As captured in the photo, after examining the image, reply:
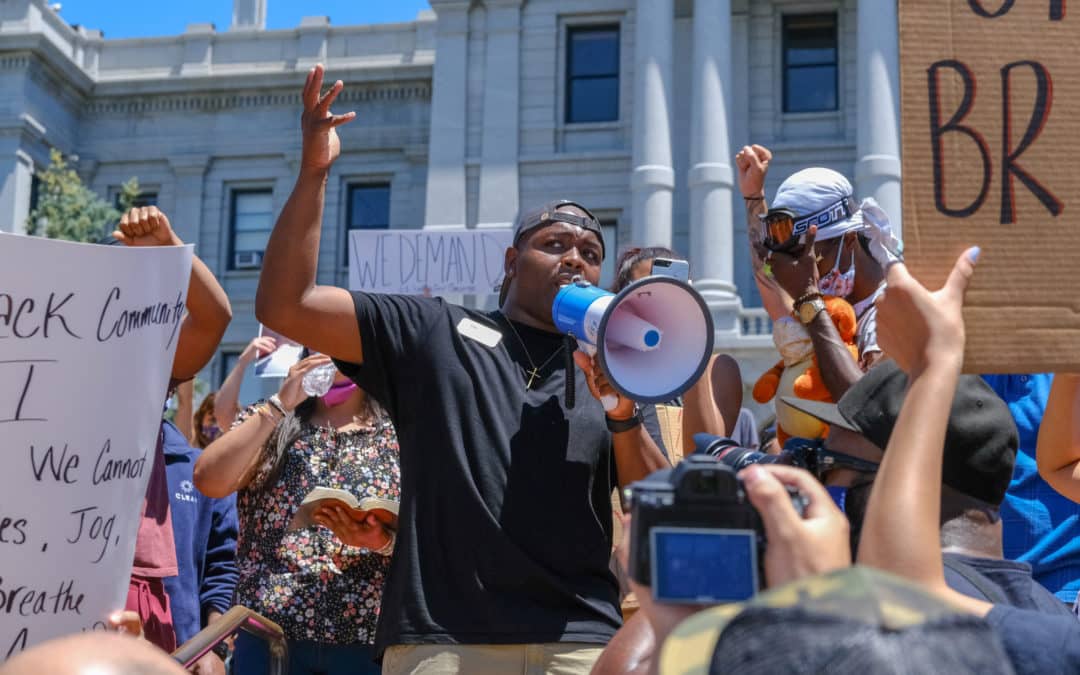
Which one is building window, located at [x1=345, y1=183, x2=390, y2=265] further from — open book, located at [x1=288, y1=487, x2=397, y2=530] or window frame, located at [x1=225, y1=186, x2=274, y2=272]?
open book, located at [x1=288, y1=487, x2=397, y2=530]

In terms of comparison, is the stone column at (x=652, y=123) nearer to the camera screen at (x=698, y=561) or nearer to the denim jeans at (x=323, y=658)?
the denim jeans at (x=323, y=658)

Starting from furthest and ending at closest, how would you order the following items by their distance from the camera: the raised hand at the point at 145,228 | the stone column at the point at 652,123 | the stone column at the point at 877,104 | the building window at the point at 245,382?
the building window at the point at 245,382 → the stone column at the point at 652,123 → the stone column at the point at 877,104 → the raised hand at the point at 145,228

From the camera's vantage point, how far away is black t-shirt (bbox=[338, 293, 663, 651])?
2955mm

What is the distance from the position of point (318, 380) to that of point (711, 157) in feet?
65.1

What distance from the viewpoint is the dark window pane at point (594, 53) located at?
25.7m

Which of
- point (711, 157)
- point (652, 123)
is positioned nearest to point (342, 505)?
point (711, 157)

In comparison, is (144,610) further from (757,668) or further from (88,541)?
(757,668)

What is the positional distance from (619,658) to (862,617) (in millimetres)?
909

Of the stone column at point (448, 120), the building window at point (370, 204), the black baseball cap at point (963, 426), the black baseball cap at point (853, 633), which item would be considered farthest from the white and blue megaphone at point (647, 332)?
the building window at point (370, 204)

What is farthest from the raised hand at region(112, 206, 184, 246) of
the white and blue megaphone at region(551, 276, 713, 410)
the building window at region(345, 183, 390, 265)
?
the building window at region(345, 183, 390, 265)

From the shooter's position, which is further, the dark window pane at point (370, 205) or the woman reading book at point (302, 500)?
the dark window pane at point (370, 205)

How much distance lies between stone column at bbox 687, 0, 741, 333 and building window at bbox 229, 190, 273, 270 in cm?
914

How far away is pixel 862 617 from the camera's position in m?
1.19

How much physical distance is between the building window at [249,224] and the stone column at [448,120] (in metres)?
3.92
